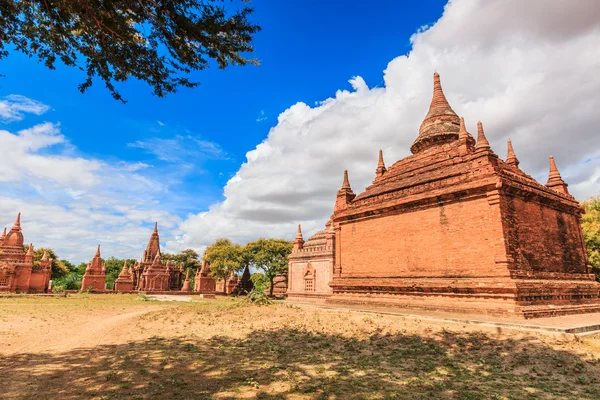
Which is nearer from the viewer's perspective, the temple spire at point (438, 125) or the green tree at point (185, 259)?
the temple spire at point (438, 125)

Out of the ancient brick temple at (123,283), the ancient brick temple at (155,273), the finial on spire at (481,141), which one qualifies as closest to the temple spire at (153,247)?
the ancient brick temple at (155,273)

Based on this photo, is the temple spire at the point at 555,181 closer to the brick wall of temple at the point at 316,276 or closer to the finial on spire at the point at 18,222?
the brick wall of temple at the point at 316,276

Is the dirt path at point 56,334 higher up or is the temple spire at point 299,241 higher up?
the temple spire at point 299,241

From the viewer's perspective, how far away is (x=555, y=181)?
18.6 m

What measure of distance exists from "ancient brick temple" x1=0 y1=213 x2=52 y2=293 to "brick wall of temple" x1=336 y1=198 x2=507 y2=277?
3787 centimetres

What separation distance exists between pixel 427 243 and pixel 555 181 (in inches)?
358

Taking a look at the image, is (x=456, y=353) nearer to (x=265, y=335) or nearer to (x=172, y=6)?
(x=265, y=335)

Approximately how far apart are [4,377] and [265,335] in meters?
6.15

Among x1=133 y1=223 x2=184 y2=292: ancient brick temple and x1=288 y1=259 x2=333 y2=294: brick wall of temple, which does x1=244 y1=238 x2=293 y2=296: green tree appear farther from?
x1=133 y1=223 x2=184 y2=292: ancient brick temple

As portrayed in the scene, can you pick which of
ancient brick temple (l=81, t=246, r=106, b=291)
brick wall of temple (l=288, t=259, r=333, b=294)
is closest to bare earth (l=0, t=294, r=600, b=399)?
brick wall of temple (l=288, t=259, r=333, b=294)

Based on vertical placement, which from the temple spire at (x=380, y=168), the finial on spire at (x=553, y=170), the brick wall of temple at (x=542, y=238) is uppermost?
the temple spire at (x=380, y=168)

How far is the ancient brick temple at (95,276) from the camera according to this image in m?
45.0

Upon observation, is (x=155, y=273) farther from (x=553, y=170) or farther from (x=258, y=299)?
(x=553, y=170)

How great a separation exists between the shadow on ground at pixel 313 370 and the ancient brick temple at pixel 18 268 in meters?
37.8
